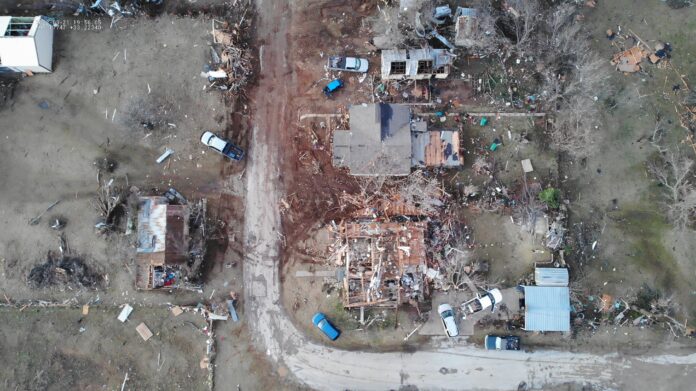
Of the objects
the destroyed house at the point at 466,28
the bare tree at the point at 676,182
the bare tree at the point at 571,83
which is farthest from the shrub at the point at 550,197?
the destroyed house at the point at 466,28

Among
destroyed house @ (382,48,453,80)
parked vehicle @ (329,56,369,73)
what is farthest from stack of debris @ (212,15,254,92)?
destroyed house @ (382,48,453,80)

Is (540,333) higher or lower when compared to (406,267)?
lower

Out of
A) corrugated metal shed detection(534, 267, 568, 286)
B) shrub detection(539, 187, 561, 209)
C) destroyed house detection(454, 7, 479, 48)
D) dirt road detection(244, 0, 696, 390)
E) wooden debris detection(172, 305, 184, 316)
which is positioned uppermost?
destroyed house detection(454, 7, 479, 48)

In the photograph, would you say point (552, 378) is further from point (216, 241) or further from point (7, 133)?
point (7, 133)

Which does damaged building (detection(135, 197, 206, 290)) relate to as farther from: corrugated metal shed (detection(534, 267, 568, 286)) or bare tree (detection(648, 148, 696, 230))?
bare tree (detection(648, 148, 696, 230))

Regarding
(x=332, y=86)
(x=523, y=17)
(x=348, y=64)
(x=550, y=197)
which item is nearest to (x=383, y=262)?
(x=550, y=197)

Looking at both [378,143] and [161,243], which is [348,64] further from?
[161,243]

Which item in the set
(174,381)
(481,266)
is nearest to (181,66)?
(174,381)
